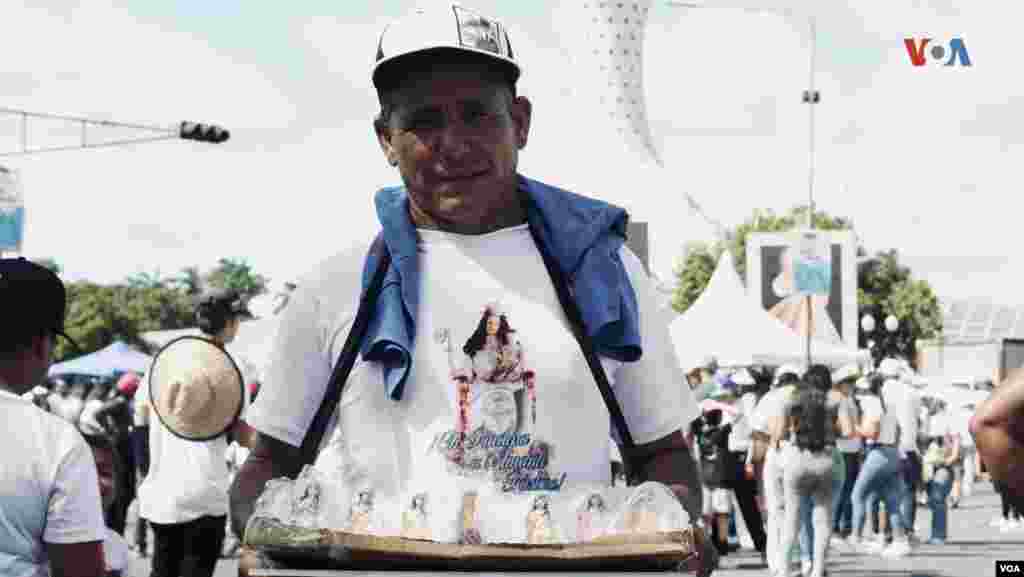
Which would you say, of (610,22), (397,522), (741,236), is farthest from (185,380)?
(610,22)

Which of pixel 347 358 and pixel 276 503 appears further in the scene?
pixel 347 358

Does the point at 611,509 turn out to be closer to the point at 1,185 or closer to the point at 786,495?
the point at 786,495

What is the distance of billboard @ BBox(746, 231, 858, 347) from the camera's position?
2633cm

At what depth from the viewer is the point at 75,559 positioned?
3918 mm

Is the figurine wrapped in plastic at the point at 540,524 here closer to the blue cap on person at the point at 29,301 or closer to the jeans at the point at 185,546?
the blue cap on person at the point at 29,301

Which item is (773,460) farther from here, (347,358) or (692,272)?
(692,272)

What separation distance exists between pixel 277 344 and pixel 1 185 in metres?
18.5

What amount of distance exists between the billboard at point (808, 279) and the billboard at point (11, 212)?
9996mm

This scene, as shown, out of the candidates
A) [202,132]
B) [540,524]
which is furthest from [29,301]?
[202,132]

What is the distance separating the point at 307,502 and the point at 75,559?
4.28 ft

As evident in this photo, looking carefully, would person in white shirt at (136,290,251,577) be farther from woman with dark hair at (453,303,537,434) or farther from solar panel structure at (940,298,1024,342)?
solar panel structure at (940,298,1024,342)

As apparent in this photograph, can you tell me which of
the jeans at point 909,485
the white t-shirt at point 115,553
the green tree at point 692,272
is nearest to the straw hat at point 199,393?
the white t-shirt at point 115,553

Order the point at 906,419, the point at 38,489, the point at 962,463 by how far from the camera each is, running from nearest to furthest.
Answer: the point at 38,489 < the point at 906,419 < the point at 962,463

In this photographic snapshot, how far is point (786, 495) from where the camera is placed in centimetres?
1544
